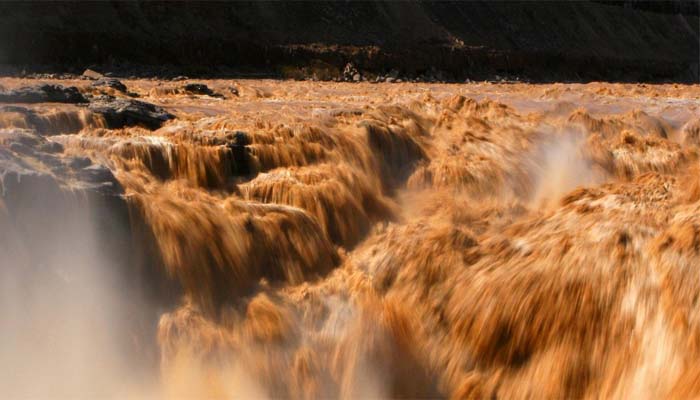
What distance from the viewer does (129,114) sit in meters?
7.49

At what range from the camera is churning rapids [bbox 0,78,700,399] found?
531cm

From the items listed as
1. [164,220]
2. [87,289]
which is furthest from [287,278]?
[87,289]

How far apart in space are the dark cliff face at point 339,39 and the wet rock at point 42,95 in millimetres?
10807

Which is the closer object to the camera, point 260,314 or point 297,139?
point 260,314

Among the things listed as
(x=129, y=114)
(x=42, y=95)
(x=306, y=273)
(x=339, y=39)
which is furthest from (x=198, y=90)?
(x=339, y=39)

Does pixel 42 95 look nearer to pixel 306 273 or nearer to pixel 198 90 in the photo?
pixel 306 273

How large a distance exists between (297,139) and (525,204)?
6.62ft

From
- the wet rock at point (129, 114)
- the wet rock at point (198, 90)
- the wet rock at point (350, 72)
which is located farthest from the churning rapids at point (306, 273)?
the wet rock at point (350, 72)

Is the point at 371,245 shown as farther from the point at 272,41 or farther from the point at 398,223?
the point at 272,41

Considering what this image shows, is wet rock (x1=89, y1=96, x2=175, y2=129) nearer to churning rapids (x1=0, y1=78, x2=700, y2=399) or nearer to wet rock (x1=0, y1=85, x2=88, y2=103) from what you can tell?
churning rapids (x1=0, y1=78, x2=700, y2=399)

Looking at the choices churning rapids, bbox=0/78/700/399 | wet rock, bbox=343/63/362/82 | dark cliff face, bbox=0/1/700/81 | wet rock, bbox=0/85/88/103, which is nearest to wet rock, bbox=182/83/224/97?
wet rock, bbox=0/85/88/103

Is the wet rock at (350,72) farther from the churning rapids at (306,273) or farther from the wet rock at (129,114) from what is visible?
the churning rapids at (306,273)

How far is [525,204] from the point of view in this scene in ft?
24.6

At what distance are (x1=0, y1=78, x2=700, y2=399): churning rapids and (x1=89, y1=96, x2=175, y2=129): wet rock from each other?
1.4 inches
